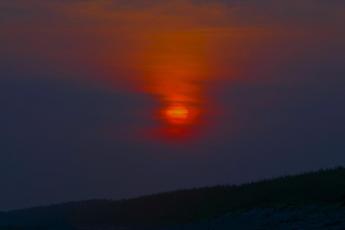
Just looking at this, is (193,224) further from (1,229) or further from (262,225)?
(1,229)

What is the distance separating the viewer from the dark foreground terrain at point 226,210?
4050cm

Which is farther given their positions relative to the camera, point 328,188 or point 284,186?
point 284,186

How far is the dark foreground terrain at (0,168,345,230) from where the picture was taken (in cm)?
4050

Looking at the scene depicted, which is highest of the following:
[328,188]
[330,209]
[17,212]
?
[17,212]

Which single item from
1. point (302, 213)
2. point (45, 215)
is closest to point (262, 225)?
point (302, 213)

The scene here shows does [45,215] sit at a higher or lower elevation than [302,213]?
higher

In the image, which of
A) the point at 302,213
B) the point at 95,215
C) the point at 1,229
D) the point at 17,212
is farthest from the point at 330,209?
the point at 17,212

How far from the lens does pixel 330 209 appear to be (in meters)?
39.6

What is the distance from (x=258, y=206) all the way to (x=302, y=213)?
18.6 ft

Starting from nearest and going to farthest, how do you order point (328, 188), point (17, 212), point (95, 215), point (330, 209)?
point (330, 209)
point (328, 188)
point (95, 215)
point (17, 212)

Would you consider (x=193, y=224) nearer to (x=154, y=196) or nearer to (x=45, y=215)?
(x=154, y=196)

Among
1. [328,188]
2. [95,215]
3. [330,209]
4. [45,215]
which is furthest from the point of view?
[45,215]

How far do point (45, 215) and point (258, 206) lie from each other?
25514 millimetres

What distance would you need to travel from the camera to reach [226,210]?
4878 centimetres
